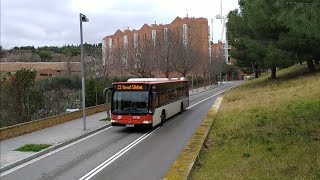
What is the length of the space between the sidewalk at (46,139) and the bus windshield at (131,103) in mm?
1840

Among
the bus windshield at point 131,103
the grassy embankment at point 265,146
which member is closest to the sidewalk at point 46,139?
the bus windshield at point 131,103

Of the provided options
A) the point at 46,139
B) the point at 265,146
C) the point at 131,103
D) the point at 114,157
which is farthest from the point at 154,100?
the point at 265,146

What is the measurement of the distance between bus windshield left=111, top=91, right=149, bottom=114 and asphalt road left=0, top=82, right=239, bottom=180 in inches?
43.0

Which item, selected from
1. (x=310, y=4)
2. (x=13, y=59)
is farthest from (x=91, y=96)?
(x=13, y=59)

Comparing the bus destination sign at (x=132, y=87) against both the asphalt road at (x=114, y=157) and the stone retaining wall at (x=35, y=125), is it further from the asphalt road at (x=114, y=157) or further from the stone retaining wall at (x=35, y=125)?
the stone retaining wall at (x=35, y=125)

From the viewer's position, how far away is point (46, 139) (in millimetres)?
17109

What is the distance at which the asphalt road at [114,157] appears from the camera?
10.8 metres

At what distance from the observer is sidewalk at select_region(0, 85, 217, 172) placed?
518 inches

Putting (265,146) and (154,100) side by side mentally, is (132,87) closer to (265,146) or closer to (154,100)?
(154,100)

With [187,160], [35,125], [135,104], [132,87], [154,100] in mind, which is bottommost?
[35,125]

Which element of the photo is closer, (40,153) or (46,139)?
(40,153)

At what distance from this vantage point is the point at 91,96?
99.0ft

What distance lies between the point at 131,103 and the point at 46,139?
4624 millimetres

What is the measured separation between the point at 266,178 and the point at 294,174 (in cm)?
62
